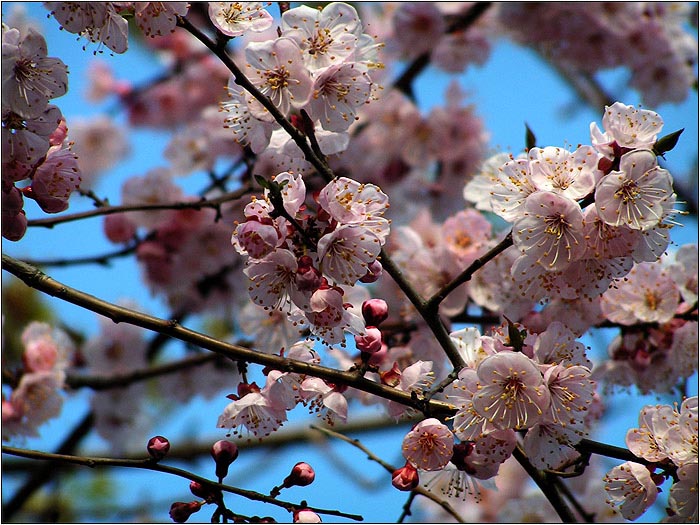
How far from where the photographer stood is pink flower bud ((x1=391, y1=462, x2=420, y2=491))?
1.73 m

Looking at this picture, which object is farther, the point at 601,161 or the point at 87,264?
the point at 87,264

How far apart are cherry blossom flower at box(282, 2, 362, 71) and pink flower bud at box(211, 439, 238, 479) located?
0.84m

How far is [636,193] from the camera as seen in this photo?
164cm

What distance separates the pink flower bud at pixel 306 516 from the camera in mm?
1577

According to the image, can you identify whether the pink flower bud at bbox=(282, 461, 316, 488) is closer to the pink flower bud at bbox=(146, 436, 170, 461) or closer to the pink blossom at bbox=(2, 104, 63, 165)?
the pink flower bud at bbox=(146, 436, 170, 461)

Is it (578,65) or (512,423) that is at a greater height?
(578,65)

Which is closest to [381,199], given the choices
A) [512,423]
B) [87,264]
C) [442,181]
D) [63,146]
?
[512,423]

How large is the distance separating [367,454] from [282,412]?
1.52ft

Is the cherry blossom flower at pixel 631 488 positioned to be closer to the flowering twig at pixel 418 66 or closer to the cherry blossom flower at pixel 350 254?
the cherry blossom flower at pixel 350 254

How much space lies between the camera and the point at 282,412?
5.77ft

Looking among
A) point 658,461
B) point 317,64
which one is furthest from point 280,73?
point 658,461

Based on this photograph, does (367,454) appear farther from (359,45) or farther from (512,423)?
(359,45)

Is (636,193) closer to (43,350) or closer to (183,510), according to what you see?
(183,510)

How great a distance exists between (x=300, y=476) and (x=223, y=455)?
17cm
